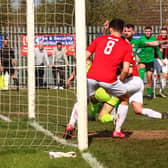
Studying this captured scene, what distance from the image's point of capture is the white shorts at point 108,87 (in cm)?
979

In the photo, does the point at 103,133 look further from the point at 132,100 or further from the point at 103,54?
the point at 103,54

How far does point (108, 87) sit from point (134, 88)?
0.96 m

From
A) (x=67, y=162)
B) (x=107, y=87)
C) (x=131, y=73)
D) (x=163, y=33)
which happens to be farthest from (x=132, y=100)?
(x=163, y=33)

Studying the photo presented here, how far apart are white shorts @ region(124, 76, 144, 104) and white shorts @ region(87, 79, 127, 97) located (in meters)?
0.56

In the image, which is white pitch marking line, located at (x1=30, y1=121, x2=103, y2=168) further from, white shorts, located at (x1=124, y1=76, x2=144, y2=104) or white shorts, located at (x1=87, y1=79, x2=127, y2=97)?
white shorts, located at (x1=124, y1=76, x2=144, y2=104)

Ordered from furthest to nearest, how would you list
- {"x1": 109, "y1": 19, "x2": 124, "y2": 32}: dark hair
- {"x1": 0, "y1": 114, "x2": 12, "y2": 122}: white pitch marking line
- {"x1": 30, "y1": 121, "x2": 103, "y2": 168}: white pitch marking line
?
{"x1": 0, "y1": 114, "x2": 12, "y2": 122}: white pitch marking line < {"x1": 109, "y1": 19, "x2": 124, "y2": 32}: dark hair < {"x1": 30, "y1": 121, "x2": 103, "y2": 168}: white pitch marking line

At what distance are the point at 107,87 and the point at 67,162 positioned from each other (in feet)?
7.35

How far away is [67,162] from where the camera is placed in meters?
7.86

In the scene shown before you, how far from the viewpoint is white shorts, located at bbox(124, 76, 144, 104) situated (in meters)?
10.7

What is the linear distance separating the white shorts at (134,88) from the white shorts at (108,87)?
562 millimetres

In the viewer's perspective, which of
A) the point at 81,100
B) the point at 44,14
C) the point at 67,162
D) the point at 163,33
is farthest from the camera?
the point at 163,33

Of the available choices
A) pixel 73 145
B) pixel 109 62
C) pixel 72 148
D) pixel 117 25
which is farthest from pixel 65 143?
pixel 117 25

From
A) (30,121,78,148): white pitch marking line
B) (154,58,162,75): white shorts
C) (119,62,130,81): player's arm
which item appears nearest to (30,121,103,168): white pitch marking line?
(30,121,78,148): white pitch marking line

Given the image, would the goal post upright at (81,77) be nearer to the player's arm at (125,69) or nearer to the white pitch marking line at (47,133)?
the white pitch marking line at (47,133)
